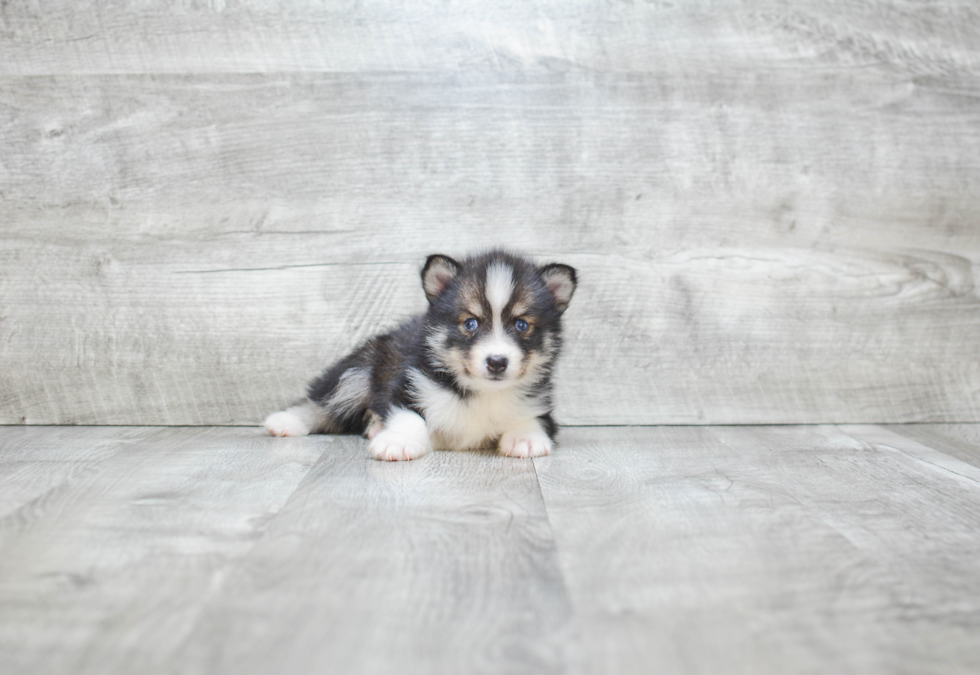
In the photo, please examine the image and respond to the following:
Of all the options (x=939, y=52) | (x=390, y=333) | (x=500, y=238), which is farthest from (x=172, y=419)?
(x=939, y=52)

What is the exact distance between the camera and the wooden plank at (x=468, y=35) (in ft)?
10.3

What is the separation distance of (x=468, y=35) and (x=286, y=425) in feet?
5.64

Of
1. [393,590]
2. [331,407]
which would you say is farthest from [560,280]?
[393,590]

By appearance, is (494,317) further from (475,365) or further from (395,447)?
(395,447)

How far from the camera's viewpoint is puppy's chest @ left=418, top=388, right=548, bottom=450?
2.68m

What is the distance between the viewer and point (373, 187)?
321cm

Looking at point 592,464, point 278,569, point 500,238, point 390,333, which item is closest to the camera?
point 278,569

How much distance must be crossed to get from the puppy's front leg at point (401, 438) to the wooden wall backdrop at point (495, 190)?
719mm

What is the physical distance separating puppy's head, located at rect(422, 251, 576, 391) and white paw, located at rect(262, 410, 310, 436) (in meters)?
0.66

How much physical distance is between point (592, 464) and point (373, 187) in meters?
1.48

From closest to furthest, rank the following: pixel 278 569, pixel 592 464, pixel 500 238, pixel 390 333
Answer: pixel 278 569
pixel 592 464
pixel 390 333
pixel 500 238

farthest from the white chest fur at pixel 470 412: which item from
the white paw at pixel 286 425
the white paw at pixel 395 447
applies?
the white paw at pixel 286 425

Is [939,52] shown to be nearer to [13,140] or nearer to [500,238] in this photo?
[500,238]

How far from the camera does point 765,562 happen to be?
1573mm
